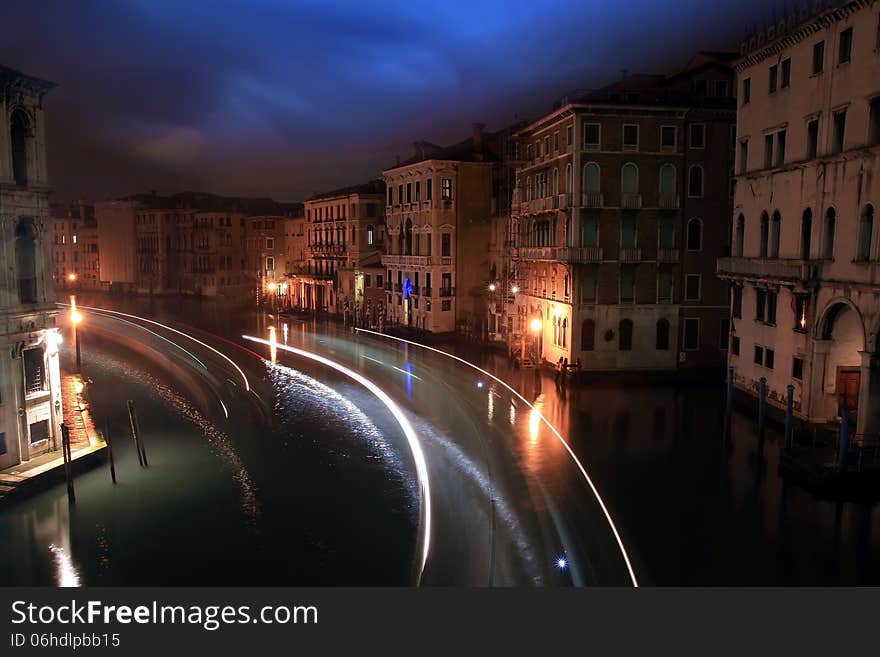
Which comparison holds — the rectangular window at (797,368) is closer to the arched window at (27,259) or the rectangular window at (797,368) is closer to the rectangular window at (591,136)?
the rectangular window at (591,136)

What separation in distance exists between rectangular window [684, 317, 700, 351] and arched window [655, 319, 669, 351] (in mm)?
1043

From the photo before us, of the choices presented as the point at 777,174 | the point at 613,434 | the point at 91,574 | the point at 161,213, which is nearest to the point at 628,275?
the point at 777,174

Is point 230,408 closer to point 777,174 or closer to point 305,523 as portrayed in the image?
point 305,523

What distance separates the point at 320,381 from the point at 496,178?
23.9 metres

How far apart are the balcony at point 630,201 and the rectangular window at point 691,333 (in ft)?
21.6

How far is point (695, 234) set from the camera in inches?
1565

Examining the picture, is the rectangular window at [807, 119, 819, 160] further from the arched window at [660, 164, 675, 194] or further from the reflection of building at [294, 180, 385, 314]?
the reflection of building at [294, 180, 385, 314]

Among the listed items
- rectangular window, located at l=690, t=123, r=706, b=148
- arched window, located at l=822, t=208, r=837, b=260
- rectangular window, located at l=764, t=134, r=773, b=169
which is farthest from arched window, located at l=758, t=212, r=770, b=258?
rectangular window, located at l=690, t=123, r=706, b=148

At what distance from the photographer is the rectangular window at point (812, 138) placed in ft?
90.4

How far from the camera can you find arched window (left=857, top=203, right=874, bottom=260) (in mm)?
24547

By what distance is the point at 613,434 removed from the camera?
28.0 metres

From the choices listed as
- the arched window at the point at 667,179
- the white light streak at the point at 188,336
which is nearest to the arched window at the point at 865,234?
the arched window at the point at 667,179

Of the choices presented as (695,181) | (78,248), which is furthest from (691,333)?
(78,248)

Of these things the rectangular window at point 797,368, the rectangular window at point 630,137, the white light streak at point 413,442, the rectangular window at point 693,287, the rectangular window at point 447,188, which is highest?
the rectangular window at point 630,137
